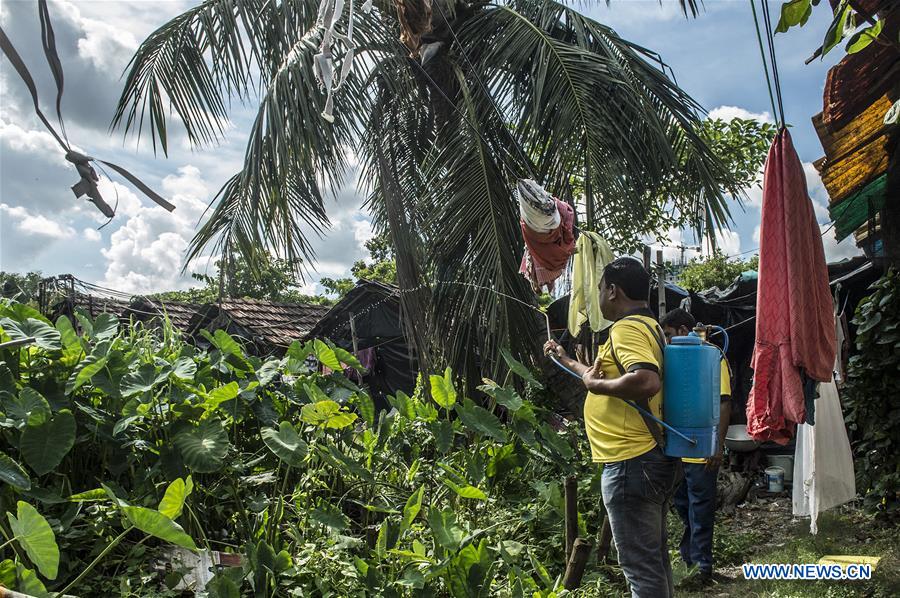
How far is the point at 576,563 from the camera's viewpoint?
8.90 ft

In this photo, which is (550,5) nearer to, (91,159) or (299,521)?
(299,521)

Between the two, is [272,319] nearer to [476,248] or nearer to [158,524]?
[476,248]

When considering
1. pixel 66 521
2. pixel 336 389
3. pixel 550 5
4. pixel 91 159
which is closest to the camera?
pixel 91 159

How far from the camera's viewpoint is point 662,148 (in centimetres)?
504

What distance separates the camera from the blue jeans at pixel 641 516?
260 centimetres

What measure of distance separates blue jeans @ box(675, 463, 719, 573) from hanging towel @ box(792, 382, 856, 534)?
122 cm

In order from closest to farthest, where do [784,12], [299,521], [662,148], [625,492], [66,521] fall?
[784,12] < [625,492] < [66,521] < [299,521] < [662,148]

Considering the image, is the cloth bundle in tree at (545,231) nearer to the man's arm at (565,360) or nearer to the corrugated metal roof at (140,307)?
the man's arm at (565,360)

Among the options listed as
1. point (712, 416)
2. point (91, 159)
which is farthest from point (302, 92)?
point (91, 159)

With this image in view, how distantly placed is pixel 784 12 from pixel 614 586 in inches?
119

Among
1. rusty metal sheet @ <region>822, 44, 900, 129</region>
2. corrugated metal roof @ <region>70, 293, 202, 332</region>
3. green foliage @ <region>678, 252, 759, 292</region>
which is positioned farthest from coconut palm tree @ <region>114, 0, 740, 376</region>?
green foliage @ <region>678, 252, 759, 292</region>

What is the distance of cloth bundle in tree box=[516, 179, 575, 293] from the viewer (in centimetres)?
436

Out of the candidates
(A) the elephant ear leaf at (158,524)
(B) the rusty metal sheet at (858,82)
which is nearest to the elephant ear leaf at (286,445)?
(A) the elephant ear leaf at (158,524)

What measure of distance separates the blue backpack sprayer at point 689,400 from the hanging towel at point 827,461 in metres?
2.75
